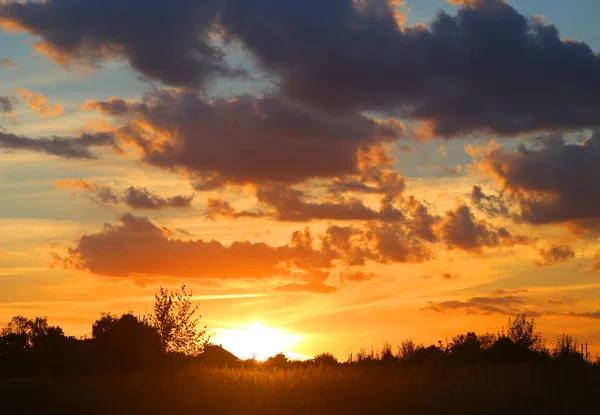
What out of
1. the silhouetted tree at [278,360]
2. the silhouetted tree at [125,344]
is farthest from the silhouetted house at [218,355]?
the silhouetted tree at [125,344]

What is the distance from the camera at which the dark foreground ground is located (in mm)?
40156

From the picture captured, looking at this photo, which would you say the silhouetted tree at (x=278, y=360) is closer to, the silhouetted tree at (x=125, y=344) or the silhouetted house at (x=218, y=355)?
the silhouetted house at (x=218, y=355)

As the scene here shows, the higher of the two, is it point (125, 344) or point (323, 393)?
point (125, 344)

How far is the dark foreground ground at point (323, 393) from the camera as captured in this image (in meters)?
40.2

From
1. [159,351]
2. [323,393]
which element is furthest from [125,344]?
[323,393]

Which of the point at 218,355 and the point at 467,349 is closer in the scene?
the point at 467,349

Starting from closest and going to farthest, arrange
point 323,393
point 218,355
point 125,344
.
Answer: point 323,393 < point 125,344 < point 218,355

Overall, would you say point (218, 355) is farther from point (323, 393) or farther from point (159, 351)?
point (323, 393)

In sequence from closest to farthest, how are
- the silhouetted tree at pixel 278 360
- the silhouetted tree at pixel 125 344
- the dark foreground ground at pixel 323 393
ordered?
1. the dark foreground ground at pixel 323 393
2. the silhouetted tree at pixel 125 344
3. the silhouetted tree at pixel 278 360

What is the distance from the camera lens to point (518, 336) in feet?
282

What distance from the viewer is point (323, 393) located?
4372 cm

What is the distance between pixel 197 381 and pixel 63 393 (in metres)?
8.60

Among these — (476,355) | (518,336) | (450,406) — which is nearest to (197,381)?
(450,406)

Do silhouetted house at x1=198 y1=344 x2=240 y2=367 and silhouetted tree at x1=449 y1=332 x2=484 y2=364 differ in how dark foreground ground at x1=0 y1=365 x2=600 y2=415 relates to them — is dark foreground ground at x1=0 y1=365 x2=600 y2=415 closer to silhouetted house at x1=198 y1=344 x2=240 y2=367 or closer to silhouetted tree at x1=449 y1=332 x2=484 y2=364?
silhouetted tree at x1=449 y1=332 x2=484 y2=364
